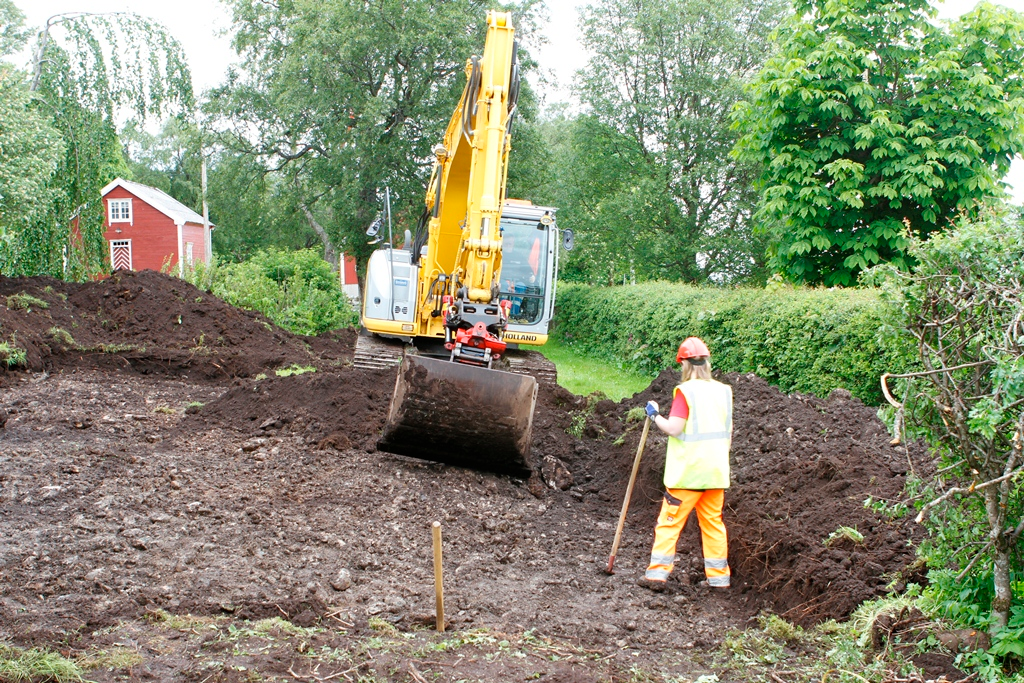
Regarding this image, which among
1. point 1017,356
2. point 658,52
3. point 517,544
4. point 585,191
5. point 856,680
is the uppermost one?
point 658,52

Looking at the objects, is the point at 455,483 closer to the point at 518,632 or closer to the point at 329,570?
the point at 329,570

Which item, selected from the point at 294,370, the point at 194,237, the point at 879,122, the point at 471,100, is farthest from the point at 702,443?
the point at 194,237

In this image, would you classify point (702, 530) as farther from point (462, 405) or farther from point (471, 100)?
point (471, 100)

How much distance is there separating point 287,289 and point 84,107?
5928 millimetres

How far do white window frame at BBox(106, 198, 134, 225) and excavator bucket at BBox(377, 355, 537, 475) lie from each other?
125 feet

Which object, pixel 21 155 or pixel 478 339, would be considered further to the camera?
pixel 21 155

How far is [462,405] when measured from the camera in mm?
7055

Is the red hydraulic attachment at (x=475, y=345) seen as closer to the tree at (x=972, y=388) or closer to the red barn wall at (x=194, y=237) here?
the tree at (x=972, y=388)

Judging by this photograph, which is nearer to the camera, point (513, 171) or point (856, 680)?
point (856, 680)

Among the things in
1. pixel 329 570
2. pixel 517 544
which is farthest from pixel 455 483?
pixel 329 570

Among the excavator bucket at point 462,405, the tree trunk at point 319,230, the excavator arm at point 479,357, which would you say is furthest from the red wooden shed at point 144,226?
the excavator bucket at point 462,405

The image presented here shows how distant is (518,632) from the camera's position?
4598 mm

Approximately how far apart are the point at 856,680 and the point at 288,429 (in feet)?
20.6

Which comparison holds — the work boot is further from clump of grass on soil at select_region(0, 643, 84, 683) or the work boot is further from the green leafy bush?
the green leafy bush
